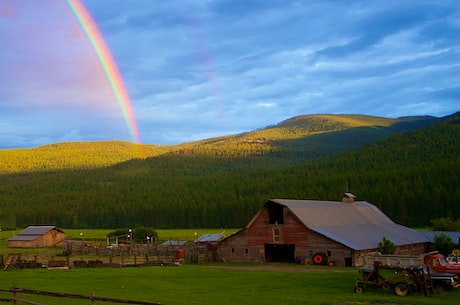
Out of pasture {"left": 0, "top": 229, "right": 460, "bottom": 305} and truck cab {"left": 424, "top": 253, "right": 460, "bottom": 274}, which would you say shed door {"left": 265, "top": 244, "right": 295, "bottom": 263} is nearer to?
pasture {"left": 0, "top": 229, "right": 460, "bottom": 305}

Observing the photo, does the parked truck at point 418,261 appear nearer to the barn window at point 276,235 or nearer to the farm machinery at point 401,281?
the farm machinery at point 401,281

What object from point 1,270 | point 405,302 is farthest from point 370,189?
point 405,302

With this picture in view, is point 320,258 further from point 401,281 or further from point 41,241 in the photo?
point 41,241

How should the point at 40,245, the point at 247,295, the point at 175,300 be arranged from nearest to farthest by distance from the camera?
the point at 175,300, the point at 247,295, the point at 40,245

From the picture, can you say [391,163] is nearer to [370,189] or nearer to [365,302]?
[370,189]

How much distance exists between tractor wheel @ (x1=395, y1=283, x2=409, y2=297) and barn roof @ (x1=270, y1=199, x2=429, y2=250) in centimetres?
1957

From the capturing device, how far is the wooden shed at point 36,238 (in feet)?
292

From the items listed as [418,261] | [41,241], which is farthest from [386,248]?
[41,241]

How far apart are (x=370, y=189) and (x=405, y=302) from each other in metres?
87.8

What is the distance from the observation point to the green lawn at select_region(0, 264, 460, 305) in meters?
24.6

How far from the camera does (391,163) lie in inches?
6265

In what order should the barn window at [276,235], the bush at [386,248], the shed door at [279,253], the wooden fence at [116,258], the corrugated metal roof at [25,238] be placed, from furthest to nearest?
the corrugated metal roof at [25,238], the shed door at [279,253], the barn window at [276,235], the bush at [386,248], the wooden fence at [116,258]

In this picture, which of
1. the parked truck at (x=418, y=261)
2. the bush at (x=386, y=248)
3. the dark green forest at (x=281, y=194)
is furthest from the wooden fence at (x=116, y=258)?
the dark green forest at (x=281, y=194)

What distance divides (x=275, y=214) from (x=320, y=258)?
672 cm
